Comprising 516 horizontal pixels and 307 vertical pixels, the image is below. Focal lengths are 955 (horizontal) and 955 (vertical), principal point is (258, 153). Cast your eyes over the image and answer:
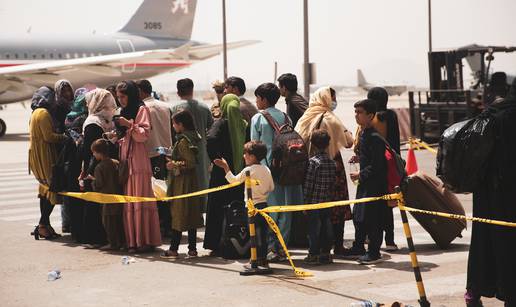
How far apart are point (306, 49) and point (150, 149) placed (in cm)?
1567

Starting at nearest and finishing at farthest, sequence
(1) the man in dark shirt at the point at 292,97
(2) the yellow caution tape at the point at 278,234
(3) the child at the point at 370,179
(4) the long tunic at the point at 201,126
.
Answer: (2) the yellow caution tape at the point at 278,234 < (3) the child at the point at 370,179 < (1) the man in dark shirt at the point at 292,97 < (4) the long tunic at the point at 201,126

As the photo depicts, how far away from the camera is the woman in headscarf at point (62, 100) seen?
11.8 m

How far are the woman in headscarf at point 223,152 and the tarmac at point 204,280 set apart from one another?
30 centimetres

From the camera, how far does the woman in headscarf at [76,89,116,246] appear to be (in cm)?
1084

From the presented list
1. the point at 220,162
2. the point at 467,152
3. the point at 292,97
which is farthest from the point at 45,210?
the point at 467,152

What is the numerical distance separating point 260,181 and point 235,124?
1.05 m

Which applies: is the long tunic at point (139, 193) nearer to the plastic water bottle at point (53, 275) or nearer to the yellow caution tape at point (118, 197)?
the yellow caution tape at point (118, 197)

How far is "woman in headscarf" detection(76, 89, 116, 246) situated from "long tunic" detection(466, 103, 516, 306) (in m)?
5.16

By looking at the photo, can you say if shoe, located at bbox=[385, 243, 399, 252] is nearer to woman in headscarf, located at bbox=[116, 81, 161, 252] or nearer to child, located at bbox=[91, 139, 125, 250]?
woman in headscarf, located at bbox=[116, 81, 161, 252]

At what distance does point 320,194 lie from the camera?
9.53m

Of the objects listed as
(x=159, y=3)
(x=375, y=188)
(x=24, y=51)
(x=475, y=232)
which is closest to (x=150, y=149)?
(x=375, y=188)

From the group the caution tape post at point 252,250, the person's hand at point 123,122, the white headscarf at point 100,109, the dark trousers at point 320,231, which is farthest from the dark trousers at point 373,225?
the white headscarf at point 100,109

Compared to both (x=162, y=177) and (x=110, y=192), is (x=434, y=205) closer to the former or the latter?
(x=162, y=177)

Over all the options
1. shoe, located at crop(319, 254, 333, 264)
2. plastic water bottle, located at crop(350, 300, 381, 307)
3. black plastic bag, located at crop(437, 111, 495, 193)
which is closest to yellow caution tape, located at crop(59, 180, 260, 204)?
shoe, located at crop(319, 254, 333, 264)
